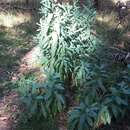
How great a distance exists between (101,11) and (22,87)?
16.2 feet

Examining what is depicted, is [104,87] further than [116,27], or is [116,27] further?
[116,27]

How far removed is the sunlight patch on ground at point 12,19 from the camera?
31.5 ft

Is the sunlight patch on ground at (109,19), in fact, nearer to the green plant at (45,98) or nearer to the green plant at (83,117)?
the green plant at (45,98)

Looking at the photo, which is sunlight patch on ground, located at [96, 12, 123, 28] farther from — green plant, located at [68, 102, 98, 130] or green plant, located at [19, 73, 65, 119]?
green plant, located at [68, 102, 98, 130]

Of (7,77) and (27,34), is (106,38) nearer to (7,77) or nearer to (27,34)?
(27,34)

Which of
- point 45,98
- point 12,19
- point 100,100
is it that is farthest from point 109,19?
point 45,98

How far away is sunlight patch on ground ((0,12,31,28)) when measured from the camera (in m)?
9.61

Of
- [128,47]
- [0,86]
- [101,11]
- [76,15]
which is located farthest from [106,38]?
[0,86]

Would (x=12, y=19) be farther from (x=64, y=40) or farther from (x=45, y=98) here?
(x=45, y=98)

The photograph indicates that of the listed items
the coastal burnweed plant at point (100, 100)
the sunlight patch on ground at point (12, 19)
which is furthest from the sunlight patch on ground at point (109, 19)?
the coastal burnweed plant at point (100, 100)

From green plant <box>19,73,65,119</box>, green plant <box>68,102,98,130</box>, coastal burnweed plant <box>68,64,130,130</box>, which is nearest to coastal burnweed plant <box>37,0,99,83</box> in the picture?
coastal burnweed plant <box>68,64,130,130</box>

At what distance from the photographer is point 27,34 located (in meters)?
9.16

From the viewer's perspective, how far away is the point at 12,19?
384 inches

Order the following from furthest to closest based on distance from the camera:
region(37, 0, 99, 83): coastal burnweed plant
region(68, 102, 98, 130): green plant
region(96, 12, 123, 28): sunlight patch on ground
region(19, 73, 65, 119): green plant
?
region(96, 12, 123, 28): sunlight patch on ground
region(37, 0, 99, 83): coastal burnweed plant
region(19, 73, 65, 119): green plant
region(68, 102, 98, 130): green plant
